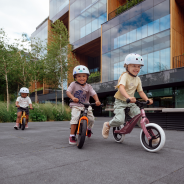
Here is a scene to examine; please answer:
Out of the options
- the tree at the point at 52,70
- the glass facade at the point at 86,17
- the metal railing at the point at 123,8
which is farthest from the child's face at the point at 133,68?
the glass facade at the point at 86,17

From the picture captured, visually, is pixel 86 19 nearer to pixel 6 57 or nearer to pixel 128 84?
pixel 6 57

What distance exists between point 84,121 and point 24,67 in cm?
1742

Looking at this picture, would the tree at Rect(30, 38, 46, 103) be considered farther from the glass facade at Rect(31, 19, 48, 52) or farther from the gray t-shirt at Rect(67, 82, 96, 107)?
A: the gray t-shirt at Rect(67, 82, 96, 107)

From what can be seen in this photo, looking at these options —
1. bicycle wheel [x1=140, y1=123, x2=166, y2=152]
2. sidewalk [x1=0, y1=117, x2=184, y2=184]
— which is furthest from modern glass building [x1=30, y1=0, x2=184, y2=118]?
sidewalk [x1=0, y1=117, x2=184, y2=184]

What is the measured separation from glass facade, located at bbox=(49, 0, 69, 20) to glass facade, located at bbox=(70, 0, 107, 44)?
3.74 m

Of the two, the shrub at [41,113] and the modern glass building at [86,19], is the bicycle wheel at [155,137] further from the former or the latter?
the modern glass building at [86,19]

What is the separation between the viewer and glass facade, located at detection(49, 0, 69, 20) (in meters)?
33.4

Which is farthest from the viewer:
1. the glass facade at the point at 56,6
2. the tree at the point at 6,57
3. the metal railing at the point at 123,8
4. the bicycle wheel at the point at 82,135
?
the glass facade at the point at 56,6

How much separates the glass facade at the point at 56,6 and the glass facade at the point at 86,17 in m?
3.74

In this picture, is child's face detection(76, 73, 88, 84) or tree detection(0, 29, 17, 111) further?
tree detection(0, 29, 17, 111)

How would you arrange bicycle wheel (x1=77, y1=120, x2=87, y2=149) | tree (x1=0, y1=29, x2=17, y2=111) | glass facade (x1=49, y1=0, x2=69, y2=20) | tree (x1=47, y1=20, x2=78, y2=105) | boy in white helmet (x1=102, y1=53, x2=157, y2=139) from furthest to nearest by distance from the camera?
1. glass facade (x1=49, y1=0, x2=69, y2=20)
2. tree (x1=47, y1=20, x2=78, y2=105)
3. tree (x1=0, y1=29, x2=17, y2=111)
4. boy in white helmet (x1=102, y1=53, x2=157, y2=139)
5. bicycle wheel (x1=77, y1=120, x2=87, y2=149)

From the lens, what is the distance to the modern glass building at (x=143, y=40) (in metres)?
16.3

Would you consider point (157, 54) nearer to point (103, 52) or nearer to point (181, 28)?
point (181, 28)

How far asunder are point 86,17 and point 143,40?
11617mm
